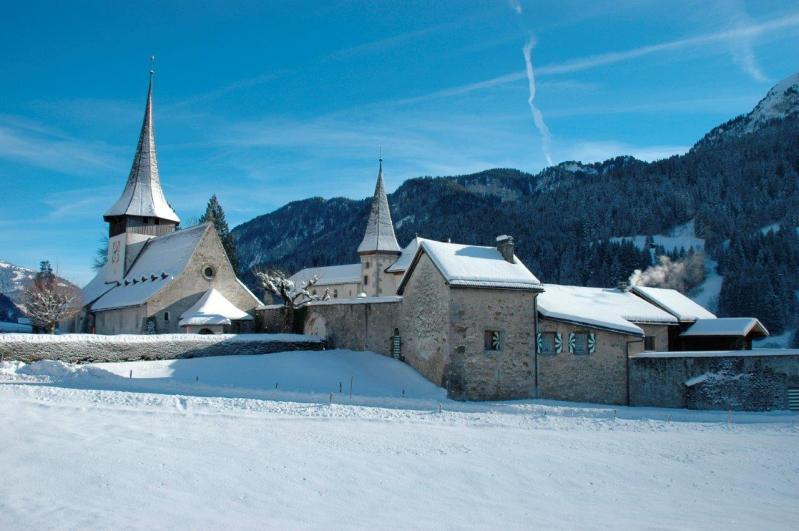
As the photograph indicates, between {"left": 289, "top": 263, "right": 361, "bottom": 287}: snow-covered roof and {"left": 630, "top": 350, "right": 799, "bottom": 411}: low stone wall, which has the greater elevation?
{"left": 289, "top": 263, "right": 361, "bottom": 287}: snow-covered roof

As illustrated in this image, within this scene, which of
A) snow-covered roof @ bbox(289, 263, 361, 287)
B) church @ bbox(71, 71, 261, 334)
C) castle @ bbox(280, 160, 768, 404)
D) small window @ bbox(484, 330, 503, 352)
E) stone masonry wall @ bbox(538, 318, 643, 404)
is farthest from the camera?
snow-covered roof @ bbox(289, 263, 361, 287)

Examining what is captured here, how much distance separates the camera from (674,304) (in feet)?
136

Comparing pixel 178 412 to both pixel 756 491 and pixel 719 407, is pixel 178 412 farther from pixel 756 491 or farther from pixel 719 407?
pixel 719 407

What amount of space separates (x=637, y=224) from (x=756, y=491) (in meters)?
151

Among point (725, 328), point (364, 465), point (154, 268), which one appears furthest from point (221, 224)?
point (364, 465)

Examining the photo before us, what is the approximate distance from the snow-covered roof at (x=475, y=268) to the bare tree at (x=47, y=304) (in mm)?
23004

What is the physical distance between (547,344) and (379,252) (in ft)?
117

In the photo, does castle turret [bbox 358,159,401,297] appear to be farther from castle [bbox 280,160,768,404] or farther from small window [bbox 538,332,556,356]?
small window [bbox 538,332,556,356]

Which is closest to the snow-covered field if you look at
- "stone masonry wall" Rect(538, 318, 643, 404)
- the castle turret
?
"stone masonry wall" Rect(538, 318, 643, 404)

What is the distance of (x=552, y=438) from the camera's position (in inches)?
723

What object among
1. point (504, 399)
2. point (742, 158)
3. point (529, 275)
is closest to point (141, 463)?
point (504, 399)

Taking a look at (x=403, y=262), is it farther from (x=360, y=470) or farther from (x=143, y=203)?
(x=360, y=470)

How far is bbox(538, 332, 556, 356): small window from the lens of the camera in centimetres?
3136

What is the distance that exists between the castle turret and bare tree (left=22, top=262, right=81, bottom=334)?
27184 millimetres
